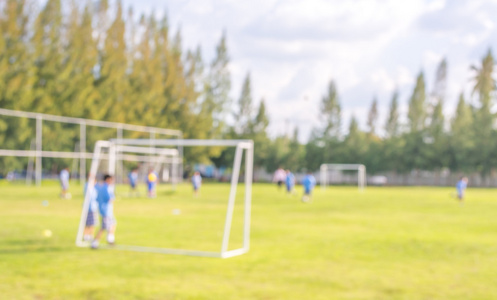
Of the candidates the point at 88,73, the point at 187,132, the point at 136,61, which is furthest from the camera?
the point at 187,132

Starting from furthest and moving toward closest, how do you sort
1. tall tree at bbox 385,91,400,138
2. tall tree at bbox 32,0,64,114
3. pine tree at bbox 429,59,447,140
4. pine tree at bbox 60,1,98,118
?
tall tree at bbox 385,91,400,138 → pine tree at bbox 429,59,447,140 → pine tree at bbox 60,1,98,118 → tall tree at bbox 32,0,64,114

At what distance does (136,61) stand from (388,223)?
47161 mm

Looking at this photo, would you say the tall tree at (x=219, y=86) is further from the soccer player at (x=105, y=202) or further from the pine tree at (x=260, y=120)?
the soccer player at (x=105, y=202)

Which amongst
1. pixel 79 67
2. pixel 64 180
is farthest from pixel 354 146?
pixel 64 180

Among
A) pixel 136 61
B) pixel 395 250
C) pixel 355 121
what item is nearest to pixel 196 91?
pixel 136 61

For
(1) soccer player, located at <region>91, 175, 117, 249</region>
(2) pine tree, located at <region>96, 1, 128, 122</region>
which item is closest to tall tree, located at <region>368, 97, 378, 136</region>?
(2) pine tree, located at <region>96, 1, 128, 122</region>

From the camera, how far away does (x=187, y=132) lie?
221 feet

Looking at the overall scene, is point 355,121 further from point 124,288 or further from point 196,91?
point 124,288

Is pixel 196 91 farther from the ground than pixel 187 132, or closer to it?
farther from the ground

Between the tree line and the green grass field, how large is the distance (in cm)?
2747

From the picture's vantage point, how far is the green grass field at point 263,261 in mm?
8844

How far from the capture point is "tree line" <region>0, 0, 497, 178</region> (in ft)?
160

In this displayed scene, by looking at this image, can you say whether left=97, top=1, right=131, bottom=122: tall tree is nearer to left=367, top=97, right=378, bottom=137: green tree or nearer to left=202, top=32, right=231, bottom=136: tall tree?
left=202, top=32, right=231, bottom=136: tall tree

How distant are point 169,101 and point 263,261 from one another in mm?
56031
